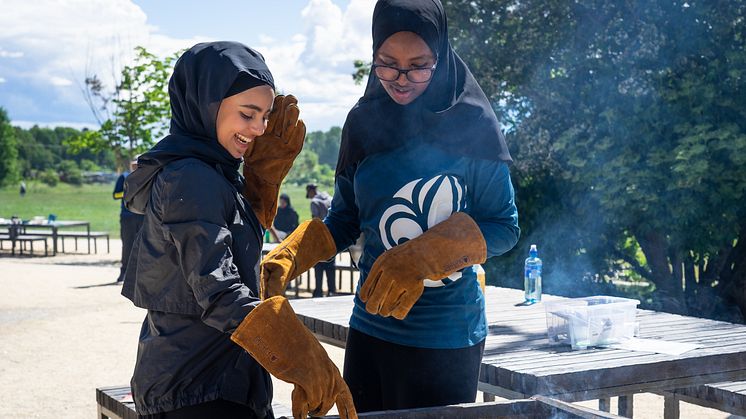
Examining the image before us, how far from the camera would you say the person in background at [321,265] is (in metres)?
10.2

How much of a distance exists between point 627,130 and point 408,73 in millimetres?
6388

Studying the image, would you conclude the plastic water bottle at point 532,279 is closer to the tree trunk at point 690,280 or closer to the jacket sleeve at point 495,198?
the jacket sleeve at point 495,198

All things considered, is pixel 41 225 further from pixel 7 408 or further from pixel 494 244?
pixel 494 244

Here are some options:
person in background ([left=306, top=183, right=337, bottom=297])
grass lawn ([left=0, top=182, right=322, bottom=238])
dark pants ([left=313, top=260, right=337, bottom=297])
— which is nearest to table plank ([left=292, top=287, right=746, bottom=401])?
person in background ([left=306, top=183, right=337, bottom=297])

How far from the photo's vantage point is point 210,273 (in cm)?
181

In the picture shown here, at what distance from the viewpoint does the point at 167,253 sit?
194 centimetres

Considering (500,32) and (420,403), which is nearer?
(420,403)

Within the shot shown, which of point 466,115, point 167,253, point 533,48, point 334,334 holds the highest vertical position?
point 533,48

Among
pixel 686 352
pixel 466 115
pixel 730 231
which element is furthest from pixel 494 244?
pixel 730 231

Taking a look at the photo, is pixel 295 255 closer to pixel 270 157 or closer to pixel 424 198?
pixel 270 157

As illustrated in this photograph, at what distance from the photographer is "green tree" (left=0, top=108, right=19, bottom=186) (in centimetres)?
7219

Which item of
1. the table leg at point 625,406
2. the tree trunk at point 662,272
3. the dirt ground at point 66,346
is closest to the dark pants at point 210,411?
the table leg at point 625,406

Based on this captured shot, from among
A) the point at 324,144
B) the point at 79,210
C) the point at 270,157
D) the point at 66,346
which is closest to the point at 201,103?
the point at 270,157

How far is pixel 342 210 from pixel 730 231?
257 inches
